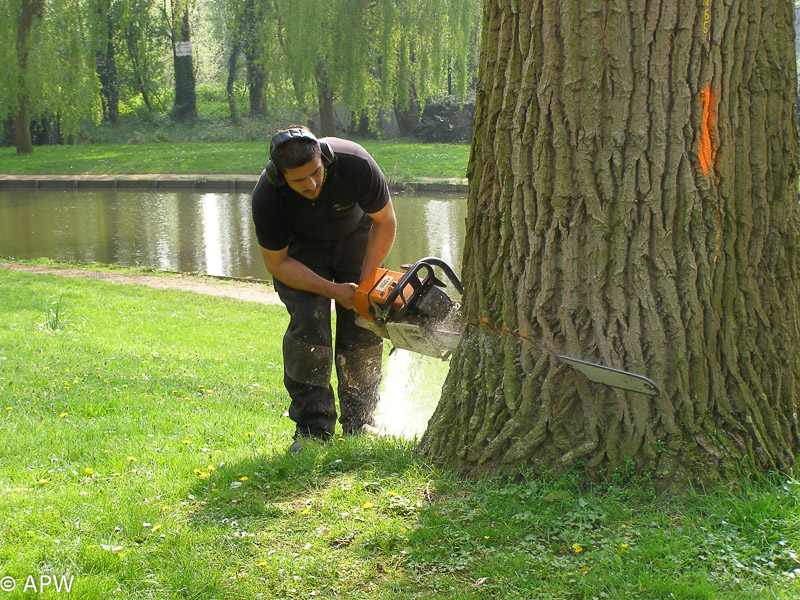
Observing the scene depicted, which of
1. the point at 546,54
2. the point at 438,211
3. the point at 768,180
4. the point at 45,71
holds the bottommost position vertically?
the point at 438,211

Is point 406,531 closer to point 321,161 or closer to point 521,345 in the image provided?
point 521,345

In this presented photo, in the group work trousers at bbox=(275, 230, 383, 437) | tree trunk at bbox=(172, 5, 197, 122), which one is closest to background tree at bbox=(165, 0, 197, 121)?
tree trunk at bbox=(172, 5, 197, 122)

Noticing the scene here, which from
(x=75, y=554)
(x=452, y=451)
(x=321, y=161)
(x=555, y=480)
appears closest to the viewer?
(x=75, y=554)

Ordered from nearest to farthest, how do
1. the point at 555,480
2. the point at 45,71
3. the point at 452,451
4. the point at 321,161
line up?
the point at 555,480 < the point at 452,451 < the point at 321,161 < the point at 45,71

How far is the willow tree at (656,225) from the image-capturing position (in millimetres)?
2682

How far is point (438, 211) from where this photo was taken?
1973 centimetres

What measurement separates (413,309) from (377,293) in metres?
0.20

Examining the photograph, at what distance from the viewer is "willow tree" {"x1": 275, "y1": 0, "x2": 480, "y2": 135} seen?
26.0 m

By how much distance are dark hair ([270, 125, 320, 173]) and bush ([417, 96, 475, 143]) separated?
103 ft

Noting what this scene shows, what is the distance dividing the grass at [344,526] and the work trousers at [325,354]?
28cm

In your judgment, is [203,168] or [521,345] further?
[203,168]

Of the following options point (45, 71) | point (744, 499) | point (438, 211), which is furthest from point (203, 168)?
point (744, 499)

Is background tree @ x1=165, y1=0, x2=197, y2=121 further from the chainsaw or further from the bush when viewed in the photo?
the chainsaw

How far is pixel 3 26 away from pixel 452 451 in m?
28.9
